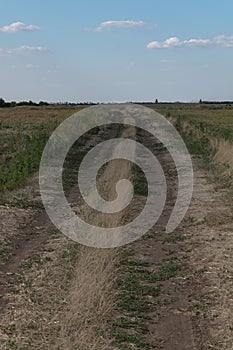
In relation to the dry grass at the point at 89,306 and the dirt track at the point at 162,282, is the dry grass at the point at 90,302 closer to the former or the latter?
the dry grass at the point at 89,306

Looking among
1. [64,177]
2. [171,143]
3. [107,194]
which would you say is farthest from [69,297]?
[171,143]

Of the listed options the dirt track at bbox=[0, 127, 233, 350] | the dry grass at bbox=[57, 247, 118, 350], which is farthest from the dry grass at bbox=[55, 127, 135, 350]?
the dirt track at bbox=[0, 127, 233, 350]

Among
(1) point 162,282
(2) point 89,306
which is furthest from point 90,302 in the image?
(1) point 162,282

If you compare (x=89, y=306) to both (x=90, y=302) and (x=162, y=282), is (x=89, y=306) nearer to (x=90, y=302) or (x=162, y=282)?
(x=90, y=302)

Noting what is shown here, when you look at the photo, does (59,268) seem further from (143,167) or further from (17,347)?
(143,167)

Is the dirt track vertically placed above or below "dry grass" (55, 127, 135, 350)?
below

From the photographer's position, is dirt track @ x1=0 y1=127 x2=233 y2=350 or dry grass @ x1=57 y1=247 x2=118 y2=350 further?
dirt track @ x1=0 y1=127 x2=233 y2=350

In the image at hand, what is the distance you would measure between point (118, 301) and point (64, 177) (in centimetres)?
1060

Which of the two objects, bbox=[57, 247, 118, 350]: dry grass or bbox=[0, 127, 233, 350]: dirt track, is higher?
bbox=[57, 247, 118, 350]: dry grass

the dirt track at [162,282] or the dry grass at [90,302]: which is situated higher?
the dry grass at [90,302]

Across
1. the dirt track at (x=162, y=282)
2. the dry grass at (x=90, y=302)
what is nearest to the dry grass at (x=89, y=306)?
the dry grass at (x=90, y=302)

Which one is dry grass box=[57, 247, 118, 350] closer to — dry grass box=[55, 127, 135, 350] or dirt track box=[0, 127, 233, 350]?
dry grass box=[55, 127, 135, 350]

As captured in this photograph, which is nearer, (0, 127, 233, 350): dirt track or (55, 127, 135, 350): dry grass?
(55, 127, 135, 350): dry grass

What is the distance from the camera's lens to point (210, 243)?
32.5 feet
